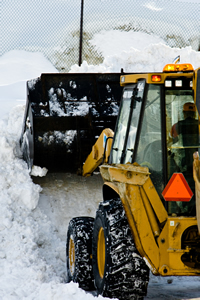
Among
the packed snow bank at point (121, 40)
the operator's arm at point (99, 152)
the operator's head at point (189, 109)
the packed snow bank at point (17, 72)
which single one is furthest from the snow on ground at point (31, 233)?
the packed snow bank at point (121, 40)

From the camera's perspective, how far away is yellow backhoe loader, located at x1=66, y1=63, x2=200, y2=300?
3.37 m

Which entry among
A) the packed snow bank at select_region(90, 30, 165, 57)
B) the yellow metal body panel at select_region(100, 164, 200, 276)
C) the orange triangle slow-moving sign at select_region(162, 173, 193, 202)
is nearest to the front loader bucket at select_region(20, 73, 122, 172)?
the yellow metal body panel at select_region(100, 164, 200, 276)

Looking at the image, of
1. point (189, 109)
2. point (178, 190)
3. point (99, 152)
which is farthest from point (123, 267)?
point (99, 152)

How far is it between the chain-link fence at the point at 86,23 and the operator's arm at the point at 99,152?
6959 millimetres

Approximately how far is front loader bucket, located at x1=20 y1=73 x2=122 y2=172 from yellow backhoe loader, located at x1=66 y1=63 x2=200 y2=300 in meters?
2.72

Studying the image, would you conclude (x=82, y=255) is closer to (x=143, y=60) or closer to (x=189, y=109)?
(x=189, y=109)

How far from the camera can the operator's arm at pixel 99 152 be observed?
480cm

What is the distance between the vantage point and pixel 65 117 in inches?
252

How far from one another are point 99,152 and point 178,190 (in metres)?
2.29

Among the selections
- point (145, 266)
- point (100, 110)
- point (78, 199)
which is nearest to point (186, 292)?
point (145, 266)

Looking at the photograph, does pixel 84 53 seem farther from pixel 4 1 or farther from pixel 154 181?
pixel 154 181

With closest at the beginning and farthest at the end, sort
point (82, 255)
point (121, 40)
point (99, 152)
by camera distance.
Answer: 1. point (82, 255)
2. point (99, 152)
3. point (121, 40)

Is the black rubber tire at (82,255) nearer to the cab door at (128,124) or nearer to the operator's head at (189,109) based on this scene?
the cab door at (128,124)

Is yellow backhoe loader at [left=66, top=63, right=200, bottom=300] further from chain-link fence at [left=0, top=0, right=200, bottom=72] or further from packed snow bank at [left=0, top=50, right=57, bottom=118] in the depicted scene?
chain-link fence at [left=0, top=0, right=200, bottom=72]
